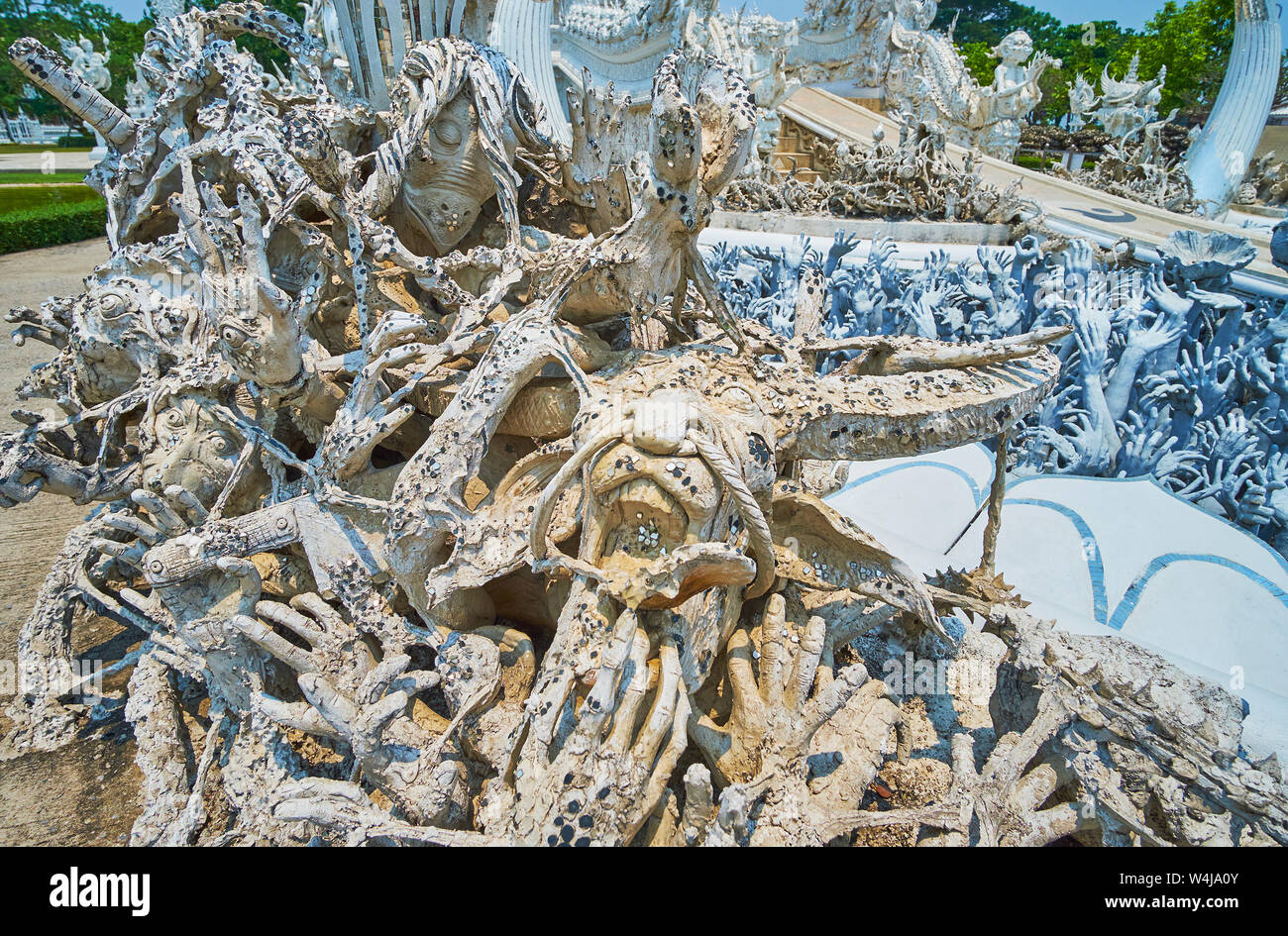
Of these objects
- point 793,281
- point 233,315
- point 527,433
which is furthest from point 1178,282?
point 233,315

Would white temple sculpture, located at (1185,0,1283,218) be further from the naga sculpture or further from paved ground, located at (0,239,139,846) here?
paved ground, located at (0,239,139,846)

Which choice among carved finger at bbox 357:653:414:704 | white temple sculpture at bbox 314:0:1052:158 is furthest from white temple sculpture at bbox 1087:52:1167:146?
carved finger at bbox 357:653:414:704

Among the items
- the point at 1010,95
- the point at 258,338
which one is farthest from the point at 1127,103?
the point at 258,338

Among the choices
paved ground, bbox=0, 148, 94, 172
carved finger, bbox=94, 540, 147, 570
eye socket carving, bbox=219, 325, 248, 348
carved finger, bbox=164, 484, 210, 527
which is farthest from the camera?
paved ground, bbox=0, 148, 94, 172

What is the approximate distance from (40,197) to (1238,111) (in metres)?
28.1

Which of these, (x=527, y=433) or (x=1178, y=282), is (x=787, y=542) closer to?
(x=527, y=433)

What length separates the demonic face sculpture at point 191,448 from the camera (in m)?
4.07

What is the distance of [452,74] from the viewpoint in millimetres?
4176

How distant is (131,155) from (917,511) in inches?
271

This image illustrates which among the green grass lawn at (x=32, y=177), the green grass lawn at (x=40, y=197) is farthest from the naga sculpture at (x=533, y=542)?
the green grass lawn at (x=32, y=177)

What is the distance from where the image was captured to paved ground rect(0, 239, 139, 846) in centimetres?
344

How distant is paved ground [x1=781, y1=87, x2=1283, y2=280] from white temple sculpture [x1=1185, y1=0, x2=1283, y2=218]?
7.04 feet

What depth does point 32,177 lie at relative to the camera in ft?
79.2

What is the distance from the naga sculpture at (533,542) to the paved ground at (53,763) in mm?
207
